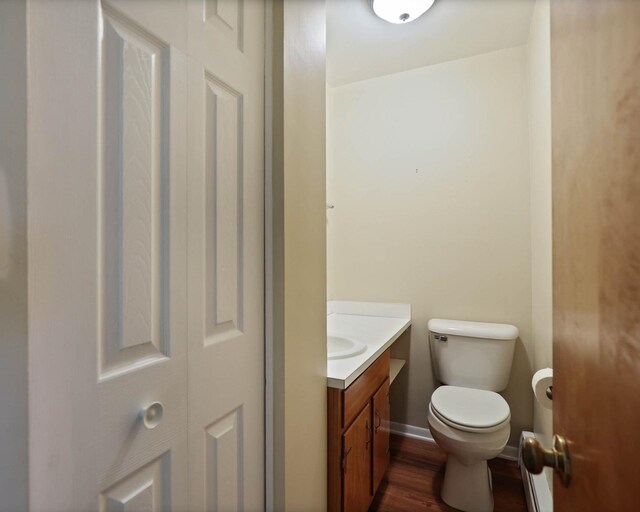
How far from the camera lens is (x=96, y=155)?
531 mm

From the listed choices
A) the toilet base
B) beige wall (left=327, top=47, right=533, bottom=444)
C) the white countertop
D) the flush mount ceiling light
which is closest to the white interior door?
the white countertop

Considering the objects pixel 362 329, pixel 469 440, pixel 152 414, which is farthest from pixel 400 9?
pixel 469 440

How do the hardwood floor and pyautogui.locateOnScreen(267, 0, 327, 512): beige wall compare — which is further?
the hardwood floor

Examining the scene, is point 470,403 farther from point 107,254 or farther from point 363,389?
point 107,254

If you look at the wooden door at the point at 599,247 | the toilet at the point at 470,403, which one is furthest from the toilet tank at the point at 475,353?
the wooden door at the point at 599,247

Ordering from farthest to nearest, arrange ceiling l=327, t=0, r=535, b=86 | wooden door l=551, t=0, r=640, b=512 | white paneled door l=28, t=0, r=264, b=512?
1. ceiling l=327, t=0, r=535, b=86
2. white paneled door l=28, t=0, r=264, b=512
3. wooden door l=551, t=0, r=640, b=512

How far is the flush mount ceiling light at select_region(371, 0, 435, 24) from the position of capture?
1.57 metres

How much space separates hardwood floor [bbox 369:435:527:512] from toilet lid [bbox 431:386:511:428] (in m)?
0.48

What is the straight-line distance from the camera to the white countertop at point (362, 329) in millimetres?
1244

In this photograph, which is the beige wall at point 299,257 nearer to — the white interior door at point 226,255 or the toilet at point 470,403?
the white interior door at point 226,255

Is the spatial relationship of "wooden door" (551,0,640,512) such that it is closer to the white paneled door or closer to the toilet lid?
the white paneled door

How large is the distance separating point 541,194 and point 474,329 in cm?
84

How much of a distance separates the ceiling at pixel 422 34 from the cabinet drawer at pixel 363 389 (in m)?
1.81

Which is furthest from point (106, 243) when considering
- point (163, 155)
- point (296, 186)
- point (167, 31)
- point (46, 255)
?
point (296, 186)
